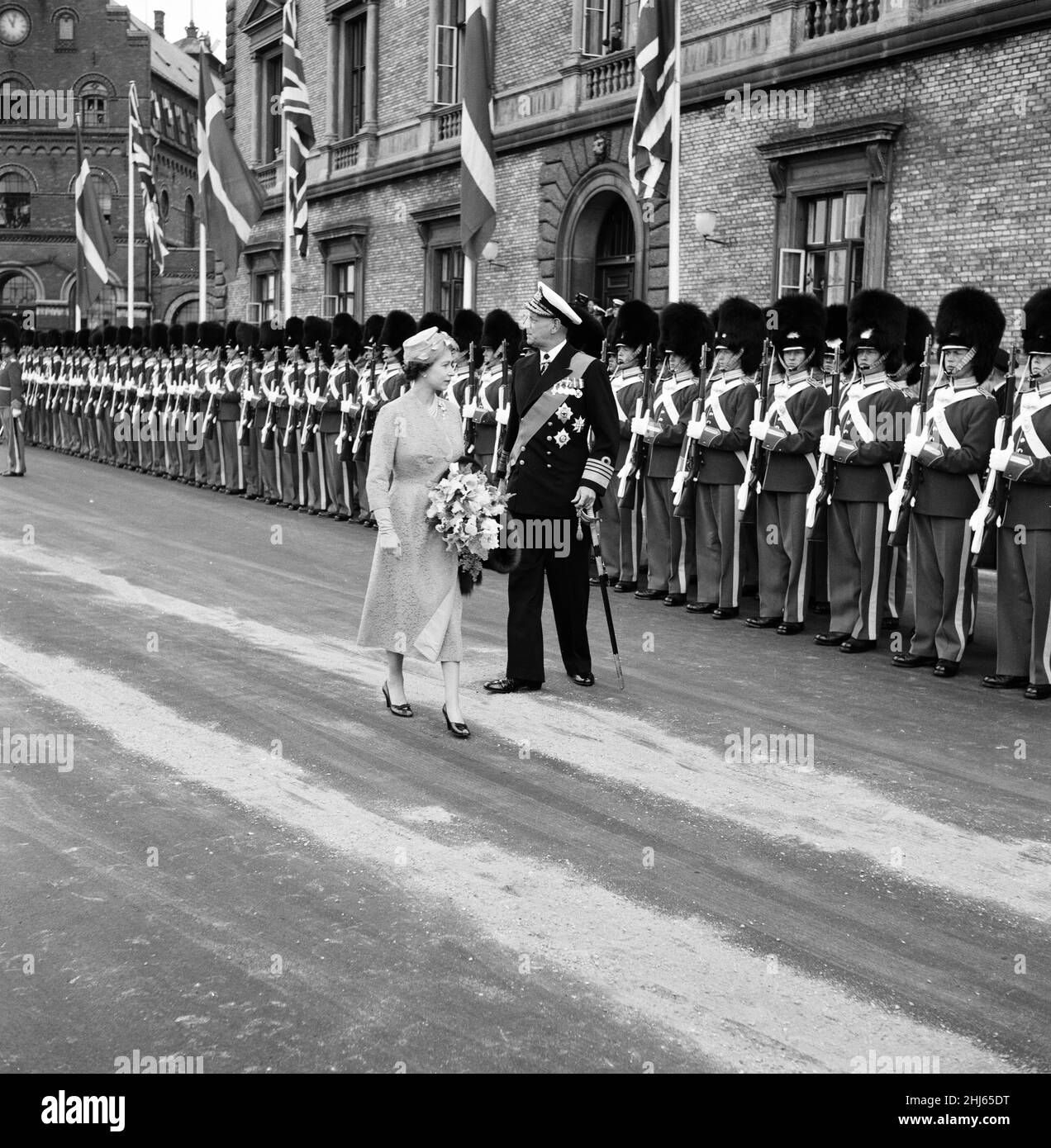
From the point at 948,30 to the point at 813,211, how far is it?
292 cm

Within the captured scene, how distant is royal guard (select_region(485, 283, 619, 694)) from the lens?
8461 millimetres

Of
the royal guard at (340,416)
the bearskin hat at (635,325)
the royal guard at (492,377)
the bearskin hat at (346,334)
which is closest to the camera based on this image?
the bearskin hat at (635,325)

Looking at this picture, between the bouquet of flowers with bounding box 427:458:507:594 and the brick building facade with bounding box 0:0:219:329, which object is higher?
the brick building facade with bounding box 0:0:219:329

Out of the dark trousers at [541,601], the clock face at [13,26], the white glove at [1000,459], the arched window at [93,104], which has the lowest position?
the dark trousers at [541,601]

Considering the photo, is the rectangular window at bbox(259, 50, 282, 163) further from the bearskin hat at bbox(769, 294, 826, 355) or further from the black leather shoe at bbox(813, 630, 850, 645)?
the black leather shoe at bbox(813, 630, 850, 645)

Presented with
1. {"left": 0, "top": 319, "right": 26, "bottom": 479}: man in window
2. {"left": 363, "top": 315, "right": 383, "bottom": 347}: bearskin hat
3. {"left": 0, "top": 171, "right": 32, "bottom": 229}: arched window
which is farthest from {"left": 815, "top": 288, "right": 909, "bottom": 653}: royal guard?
{"left": 0, "top": 171, "right": 32, "bottom": 229}: arched window

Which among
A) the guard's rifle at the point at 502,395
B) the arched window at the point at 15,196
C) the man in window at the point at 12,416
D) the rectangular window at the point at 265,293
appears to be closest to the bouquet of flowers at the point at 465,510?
the guard's rifle at the point at 502,395

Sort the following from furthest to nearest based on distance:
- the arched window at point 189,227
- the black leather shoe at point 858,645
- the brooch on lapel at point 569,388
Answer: the arched window at point 189,227, the black leather shoe at point 858,645, the brooch on lapel at point 569,388

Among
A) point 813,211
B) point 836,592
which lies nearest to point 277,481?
point 813,211

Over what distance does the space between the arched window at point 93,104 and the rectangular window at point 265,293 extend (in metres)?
32.8

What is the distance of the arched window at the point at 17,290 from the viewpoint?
63.5 metres

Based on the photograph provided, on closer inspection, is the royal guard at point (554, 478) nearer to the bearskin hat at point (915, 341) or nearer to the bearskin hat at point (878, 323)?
the bearskin hat at point (878, 323)

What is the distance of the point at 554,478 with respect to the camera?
863 centimetres

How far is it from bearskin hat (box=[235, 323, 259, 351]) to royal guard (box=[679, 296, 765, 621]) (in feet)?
38.1
